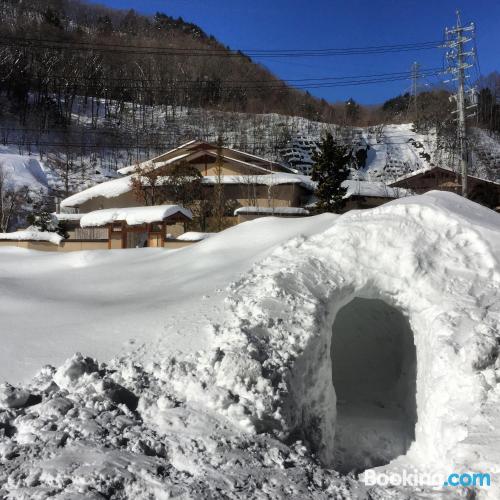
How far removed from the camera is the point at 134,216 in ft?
46.4

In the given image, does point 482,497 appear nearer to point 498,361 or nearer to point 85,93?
point 498,361

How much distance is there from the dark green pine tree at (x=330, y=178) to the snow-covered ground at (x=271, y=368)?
1427cm

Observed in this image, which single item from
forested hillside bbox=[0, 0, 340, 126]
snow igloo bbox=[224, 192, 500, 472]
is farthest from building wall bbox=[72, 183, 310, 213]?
forested hillside bbox=[0, 0, 340, 126]

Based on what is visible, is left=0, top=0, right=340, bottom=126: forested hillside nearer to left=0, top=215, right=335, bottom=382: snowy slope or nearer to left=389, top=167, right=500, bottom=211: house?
left=389, top=167, right=500, bottom=211: house

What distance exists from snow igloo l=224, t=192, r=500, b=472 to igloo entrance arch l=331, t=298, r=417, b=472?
0.7 inches

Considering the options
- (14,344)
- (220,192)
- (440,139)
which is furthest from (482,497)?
(440,139)

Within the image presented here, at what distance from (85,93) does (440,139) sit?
1563 inches

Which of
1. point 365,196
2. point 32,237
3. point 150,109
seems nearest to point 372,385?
point 32,237

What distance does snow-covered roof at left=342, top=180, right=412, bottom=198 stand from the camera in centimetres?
2450

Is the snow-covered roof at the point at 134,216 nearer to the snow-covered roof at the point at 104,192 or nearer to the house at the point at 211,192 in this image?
the house at the point at 211,192

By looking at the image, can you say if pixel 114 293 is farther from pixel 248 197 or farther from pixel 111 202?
pixel 111 202

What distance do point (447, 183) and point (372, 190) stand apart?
3.82 meters

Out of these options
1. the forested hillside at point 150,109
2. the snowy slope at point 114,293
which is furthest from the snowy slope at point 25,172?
the snowy slope at point 114,293

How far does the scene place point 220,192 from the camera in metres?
21.6
